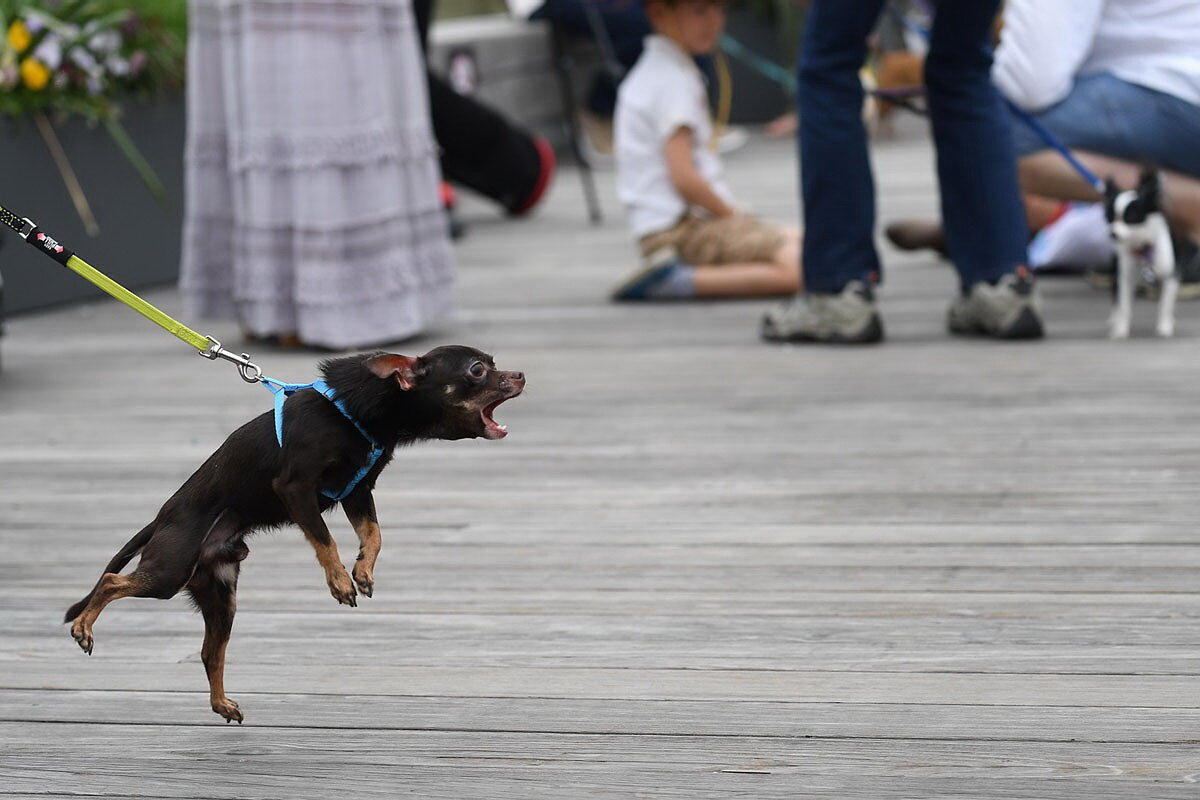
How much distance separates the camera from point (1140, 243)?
13.0ft

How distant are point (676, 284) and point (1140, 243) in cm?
152

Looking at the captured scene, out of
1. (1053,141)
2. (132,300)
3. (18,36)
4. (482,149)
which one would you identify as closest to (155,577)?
(132,300)

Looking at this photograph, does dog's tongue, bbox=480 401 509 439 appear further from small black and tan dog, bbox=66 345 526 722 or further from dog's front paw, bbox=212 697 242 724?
dog's front paw, bbox=212 697 242 724

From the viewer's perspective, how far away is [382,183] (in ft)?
13.8

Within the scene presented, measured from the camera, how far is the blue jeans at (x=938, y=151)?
3.86 m

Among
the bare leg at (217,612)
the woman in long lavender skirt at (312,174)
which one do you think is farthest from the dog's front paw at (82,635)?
the woman in long lavender skirt at (312,174)

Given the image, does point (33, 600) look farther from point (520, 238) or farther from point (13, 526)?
point (520, 238)

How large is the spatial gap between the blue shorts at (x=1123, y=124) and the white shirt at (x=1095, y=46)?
0.10 feet

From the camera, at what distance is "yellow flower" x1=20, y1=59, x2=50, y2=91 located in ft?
16.7

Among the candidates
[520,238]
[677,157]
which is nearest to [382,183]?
[677,157]

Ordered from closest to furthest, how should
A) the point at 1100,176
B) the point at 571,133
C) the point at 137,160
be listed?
the point at 1100,176 → the point at 137,160 → the point at 571,133

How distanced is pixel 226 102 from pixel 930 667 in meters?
2.82

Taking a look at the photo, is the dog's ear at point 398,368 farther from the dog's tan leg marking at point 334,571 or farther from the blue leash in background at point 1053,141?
the blue leash in background at point 1053,141

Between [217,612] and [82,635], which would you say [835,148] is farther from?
[82,635]
